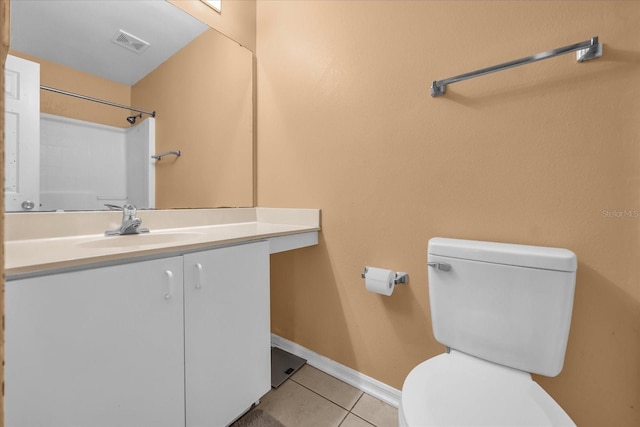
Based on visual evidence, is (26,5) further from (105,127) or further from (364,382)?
(364,382)

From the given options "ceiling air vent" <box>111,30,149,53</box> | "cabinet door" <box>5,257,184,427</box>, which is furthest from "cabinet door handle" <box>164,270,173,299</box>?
"ceiling air vent" <box>111,30,149,53</box>

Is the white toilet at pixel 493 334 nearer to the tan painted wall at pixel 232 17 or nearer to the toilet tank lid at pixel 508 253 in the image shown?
the toilet tank lid at pixel 508 253

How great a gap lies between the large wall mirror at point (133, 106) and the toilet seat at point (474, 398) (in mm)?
1359

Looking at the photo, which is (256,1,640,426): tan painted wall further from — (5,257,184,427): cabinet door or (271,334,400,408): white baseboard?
(5,257,184,427): cabinet door

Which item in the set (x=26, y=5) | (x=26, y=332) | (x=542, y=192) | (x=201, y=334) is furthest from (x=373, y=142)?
(x=26, y=5)

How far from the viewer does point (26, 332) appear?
64 centimetres

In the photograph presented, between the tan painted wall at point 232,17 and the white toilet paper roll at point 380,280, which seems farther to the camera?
the tan painted wall at point 232,17

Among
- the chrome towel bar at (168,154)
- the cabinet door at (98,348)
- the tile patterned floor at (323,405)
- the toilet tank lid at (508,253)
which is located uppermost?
the chrome towel bar at (168,154)

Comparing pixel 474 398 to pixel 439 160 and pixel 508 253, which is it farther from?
pixel 439 160

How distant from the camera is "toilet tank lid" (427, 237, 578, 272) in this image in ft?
2.61

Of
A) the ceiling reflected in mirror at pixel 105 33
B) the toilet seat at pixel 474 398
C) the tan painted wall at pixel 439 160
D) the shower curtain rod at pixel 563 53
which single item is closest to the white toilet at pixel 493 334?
the toilet seat at pixel 474 398

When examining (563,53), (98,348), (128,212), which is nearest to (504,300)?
(563,53)

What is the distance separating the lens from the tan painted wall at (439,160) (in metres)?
0.83

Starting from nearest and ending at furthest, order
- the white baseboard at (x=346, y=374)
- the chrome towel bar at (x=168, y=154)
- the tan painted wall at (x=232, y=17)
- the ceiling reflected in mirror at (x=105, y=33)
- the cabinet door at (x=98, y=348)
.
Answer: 1. the cabinet door at (x=98, y=348)
2. the ceiling reflected in mirror at (x=105, y=33)
3. the white baseboard at (x=346, y=374)
4. the chrome towel bar at (x=168, y=154)
5. the tan painted wall at (x=232, y=17)
